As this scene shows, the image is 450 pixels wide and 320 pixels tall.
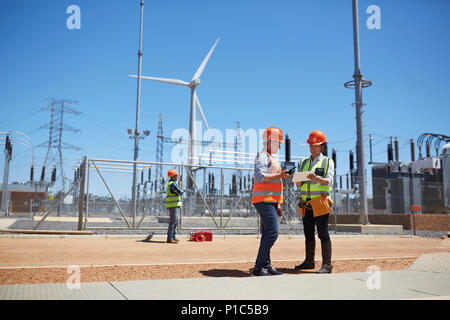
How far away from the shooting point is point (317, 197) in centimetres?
515

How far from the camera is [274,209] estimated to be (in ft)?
15.9

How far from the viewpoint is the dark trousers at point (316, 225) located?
203 inches

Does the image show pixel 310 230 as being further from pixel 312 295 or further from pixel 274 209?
pixel 312 295

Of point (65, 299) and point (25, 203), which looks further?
point (25, 203)

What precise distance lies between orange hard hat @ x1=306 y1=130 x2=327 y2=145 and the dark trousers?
3.19ft

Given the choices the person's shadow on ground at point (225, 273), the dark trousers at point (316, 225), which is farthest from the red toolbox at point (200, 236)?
the dark trousers at point (316, 225)

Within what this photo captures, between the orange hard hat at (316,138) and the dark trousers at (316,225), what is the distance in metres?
0.97

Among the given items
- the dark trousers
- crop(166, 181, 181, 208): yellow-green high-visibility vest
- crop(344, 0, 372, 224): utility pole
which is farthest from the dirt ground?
crop(344, 0, 372, 224): utility pole

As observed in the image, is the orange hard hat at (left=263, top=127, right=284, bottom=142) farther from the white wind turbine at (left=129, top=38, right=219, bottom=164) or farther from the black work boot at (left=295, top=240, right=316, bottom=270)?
the white wind turbine at (left=129, top=38, right=219, bottom=164)

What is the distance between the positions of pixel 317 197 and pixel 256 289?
215 centimetres

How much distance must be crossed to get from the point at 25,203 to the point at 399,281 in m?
43.4

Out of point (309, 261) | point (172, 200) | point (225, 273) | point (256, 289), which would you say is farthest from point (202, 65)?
point (256, 289)

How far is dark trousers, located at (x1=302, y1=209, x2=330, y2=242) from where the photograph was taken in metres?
5.15
